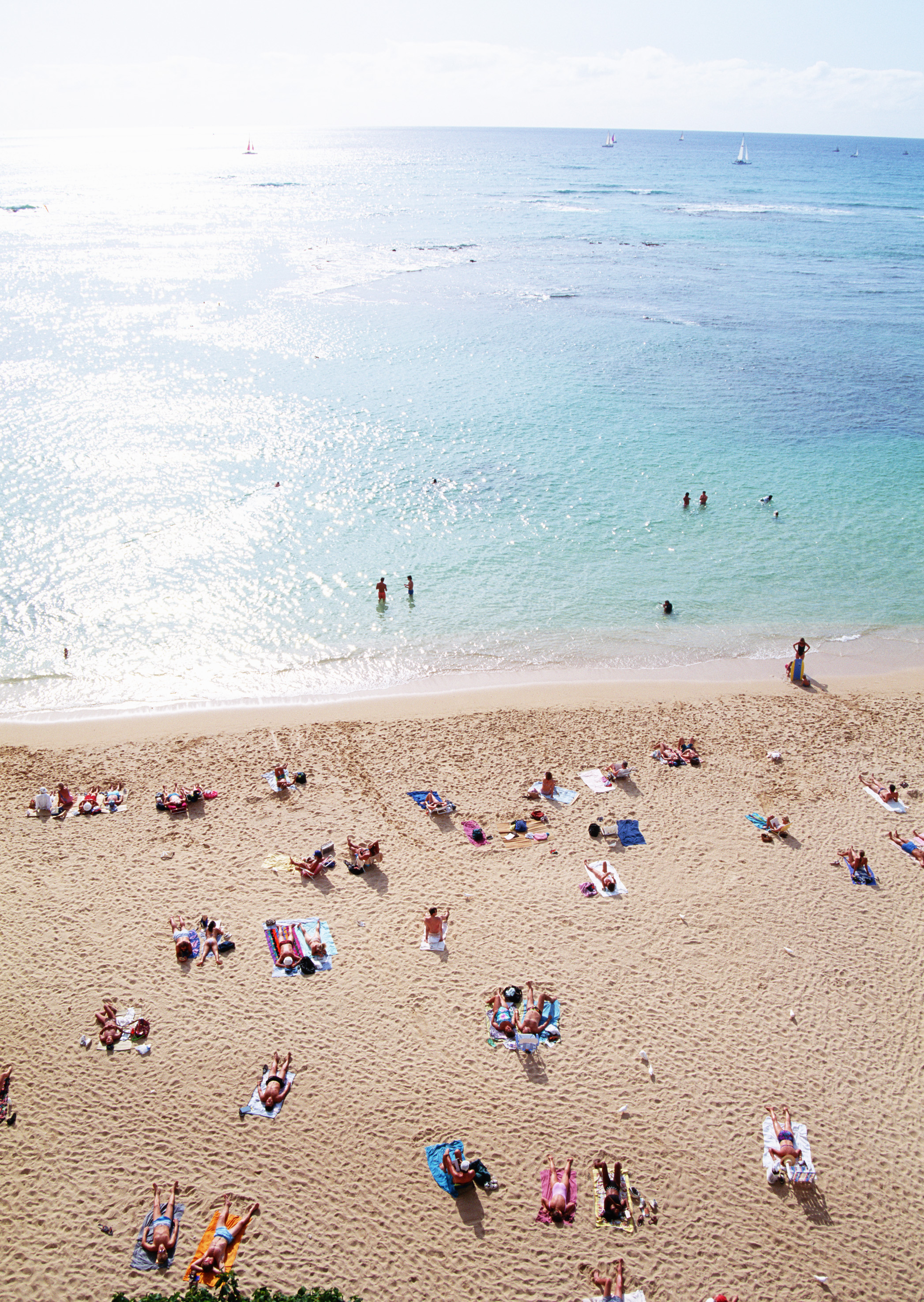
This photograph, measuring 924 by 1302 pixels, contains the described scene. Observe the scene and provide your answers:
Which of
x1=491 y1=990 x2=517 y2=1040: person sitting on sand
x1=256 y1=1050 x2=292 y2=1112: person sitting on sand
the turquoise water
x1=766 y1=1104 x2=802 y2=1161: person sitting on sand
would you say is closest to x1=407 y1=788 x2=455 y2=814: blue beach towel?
x1=491 y1=990 x2=517 y2=1040: person sitting on sand

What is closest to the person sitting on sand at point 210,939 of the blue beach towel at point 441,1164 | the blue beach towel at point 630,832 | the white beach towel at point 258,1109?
the white beach towel at point 258,1109

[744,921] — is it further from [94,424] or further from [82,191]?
[82,191]

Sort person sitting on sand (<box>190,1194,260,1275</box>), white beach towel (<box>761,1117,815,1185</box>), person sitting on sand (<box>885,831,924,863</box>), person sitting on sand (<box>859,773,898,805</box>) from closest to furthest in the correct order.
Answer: person sitting on sand (<box>190,1194,260,1275</box>)
white beach towel (<box>761,1117,815,1185</box>)
person sitting on sand (<box>885,831,924,863</box>)
person sitting on sand (<box>859,773,898,805</box>)

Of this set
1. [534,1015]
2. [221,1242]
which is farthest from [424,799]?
[221,1242]

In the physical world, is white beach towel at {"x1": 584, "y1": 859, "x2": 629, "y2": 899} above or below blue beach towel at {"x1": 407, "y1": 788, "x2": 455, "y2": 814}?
below

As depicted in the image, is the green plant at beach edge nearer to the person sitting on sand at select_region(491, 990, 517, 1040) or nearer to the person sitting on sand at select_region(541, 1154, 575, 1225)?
the person sitting on sand at select_region(541, 1154, 575, 1225)

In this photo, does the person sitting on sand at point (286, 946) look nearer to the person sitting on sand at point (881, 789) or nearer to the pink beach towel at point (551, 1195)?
the pink beach towel at point (551, 1195)
